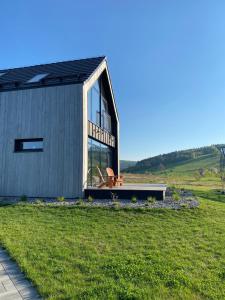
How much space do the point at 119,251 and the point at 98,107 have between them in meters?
12.0

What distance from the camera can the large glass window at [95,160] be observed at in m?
13.3

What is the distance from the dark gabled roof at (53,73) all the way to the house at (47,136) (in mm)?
53

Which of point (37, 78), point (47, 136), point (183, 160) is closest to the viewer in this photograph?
point (47, 136)

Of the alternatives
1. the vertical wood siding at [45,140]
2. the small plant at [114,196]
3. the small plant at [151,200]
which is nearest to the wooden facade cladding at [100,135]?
the vertical wood siding at [45,140]

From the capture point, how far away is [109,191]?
11.2m

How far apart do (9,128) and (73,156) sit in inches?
136

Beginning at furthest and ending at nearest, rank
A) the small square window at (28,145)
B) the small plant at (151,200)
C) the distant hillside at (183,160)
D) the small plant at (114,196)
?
the distant hillside at (183,160) → the small square window at (28,145) → the small plant at (114,196) → the small plant at (151,200)

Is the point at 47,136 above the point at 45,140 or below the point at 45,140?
above

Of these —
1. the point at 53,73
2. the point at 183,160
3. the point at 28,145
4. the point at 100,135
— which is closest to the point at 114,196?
the point at 28,145

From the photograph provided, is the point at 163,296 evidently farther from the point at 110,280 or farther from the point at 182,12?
the point at 182,12

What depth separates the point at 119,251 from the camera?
5109mm

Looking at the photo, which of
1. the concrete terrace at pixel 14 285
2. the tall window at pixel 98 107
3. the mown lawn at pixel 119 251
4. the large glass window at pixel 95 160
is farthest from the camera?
the tall window at pixel 98 107

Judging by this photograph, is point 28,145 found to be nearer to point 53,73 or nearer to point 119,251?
point 53,73

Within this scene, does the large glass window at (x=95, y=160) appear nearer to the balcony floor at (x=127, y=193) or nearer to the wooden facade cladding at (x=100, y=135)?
the wooden facade cladding at (x=100, y=135)
